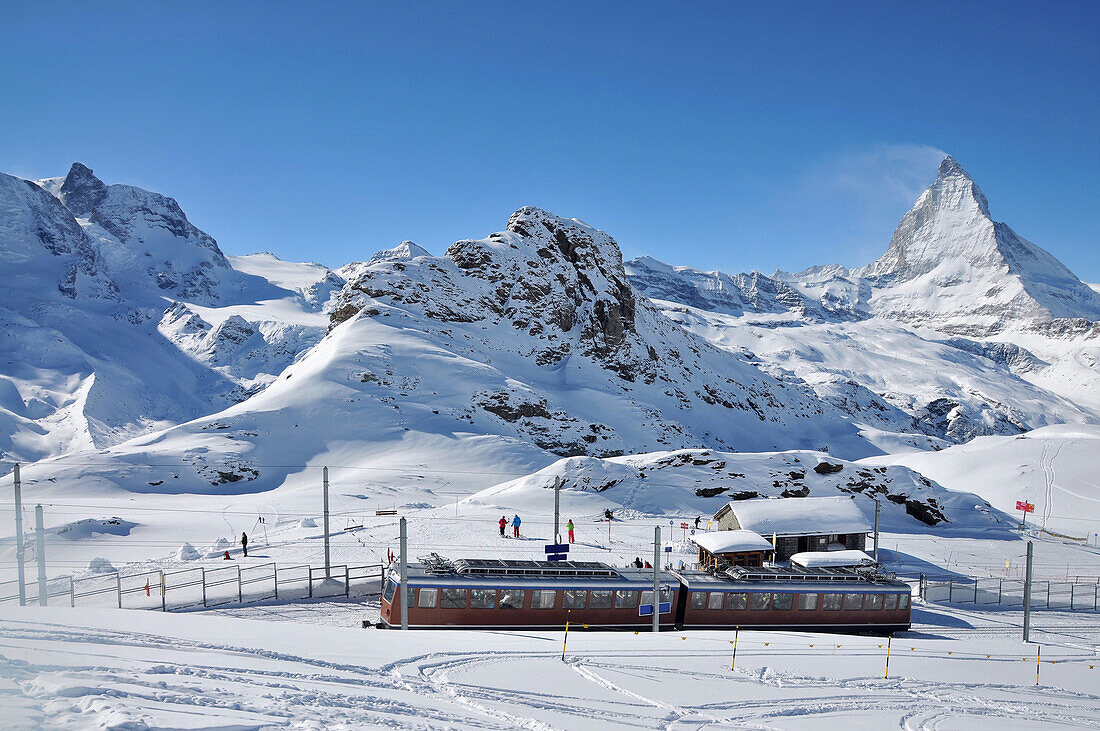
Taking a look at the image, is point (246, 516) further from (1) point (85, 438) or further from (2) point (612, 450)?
(1) point (85, 438)

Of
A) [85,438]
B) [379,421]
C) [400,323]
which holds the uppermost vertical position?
[400,323]

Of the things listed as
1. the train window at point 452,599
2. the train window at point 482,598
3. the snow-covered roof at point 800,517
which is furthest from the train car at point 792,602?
the snow-covered roof at point 800,517

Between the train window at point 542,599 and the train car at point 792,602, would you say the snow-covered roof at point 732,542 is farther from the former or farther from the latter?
the train window at point 542,599

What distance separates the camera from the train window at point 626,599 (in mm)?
26000

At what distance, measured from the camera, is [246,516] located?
46.7 meters

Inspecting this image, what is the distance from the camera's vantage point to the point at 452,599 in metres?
24.7

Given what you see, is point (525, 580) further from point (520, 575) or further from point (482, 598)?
point (482, 598)

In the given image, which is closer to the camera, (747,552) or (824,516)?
(747,552)

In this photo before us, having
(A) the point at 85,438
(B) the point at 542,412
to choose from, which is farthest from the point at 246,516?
(A) the point at 85,438

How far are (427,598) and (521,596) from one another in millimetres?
3427

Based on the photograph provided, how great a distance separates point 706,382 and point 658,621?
98.3m

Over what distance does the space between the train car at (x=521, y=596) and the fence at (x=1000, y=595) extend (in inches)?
625

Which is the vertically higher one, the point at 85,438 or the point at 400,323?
the point at 400,323

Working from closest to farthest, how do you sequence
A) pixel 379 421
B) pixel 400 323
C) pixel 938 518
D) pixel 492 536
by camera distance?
1. pixel 492 536
2. pixel 938 518
3. pixel 379 421
4. pixel 400 323
